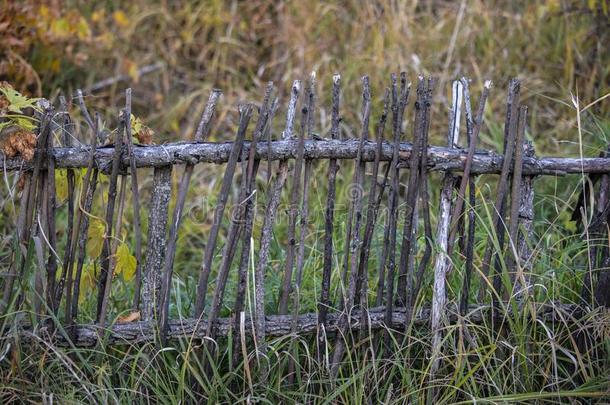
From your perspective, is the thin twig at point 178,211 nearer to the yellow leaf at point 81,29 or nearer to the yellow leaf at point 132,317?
the yellow leaf at point 132,317

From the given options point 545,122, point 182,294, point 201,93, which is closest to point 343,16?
point 201,93

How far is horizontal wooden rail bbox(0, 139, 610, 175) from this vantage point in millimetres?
2211

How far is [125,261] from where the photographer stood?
2.28m

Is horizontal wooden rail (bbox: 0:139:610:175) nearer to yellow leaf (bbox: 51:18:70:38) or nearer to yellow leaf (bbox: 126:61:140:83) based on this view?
yellow leaf (bbox: 51:18:70:38)

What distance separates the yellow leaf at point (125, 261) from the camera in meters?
2.27

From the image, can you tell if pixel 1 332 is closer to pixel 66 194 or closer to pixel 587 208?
pixel 66 194

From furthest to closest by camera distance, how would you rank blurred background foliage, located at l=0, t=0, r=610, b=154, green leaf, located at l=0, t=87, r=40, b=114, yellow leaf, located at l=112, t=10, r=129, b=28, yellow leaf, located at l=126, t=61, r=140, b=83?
yellow leaf, located at l=112, t=10, r=129, b=28 → yellow leaf, located at l=126, t=61, r=140, b=83 → blurred background foliage, located at l=0, t=0, r=610, b=154 → green leaf, located at l=0, t=87, r=40, b=114

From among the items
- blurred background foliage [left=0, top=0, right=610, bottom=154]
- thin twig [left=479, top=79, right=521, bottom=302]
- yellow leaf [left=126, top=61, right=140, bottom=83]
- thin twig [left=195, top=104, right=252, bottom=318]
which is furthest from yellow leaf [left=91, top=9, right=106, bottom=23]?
thin twig [left=479, top=79, right=521, bottom=302]

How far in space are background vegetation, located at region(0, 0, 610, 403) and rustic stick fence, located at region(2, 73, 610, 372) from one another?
72 millimetres

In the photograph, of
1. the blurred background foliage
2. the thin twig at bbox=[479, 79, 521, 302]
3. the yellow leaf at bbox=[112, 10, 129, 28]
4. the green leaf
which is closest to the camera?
the green leaf

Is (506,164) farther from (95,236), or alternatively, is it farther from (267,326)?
(95,236)

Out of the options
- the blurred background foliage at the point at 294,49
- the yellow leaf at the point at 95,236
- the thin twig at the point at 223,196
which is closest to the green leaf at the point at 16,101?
the yellow leaf at the point at 95,236

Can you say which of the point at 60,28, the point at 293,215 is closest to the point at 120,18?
the point at 60,28

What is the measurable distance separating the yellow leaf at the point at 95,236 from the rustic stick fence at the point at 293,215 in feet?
0.08
